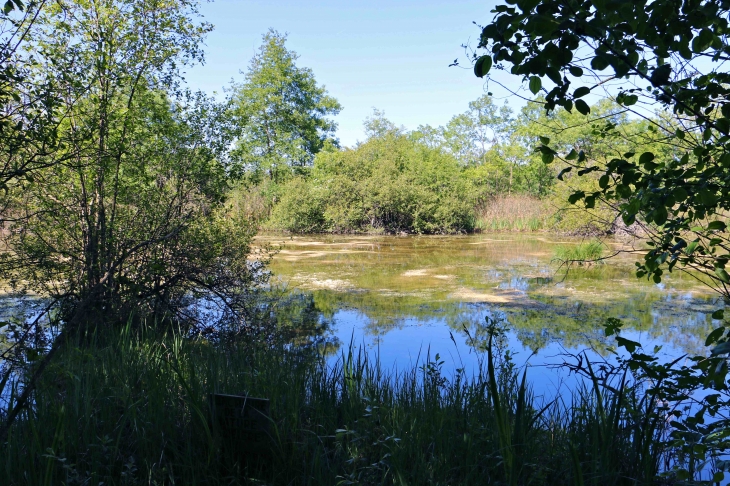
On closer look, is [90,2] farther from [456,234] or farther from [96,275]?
[456,234]

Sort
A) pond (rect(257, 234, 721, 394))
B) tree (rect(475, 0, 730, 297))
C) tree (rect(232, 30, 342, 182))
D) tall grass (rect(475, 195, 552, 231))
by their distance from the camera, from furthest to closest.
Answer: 1. tree (rect(232, 30, 342, 182))
2. tall grass (rect(475, 195, 552, 231))
3. pond (rect(257, 234, 721, 394))
4. tree (rect(475, 0, 730, 297))

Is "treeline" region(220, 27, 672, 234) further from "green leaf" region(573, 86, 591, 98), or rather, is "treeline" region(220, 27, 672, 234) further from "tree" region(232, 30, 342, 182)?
"green leaf" region(573, 86, 591, 98)

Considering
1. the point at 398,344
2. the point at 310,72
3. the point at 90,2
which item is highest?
the point at 310,72

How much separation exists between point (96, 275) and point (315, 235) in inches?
654

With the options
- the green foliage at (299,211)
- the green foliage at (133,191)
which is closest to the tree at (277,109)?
the green foliage at (299,211)

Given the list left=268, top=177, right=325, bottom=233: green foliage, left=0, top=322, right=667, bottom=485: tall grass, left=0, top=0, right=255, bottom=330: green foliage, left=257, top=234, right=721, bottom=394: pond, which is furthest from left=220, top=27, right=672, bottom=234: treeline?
left=0, top=322, right=667, bottom=485: tall grass

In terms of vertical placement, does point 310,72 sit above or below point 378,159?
above

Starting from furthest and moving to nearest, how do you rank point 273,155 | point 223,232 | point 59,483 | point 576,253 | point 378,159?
point 273,155 → point 378,159 → point 576,253 → point 223,232 → point 59,483

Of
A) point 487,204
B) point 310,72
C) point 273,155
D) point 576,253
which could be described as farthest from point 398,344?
point 310,72

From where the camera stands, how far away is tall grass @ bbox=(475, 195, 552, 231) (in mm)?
23984

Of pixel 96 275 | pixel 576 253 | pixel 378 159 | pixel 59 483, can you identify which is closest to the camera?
pixel 59 483

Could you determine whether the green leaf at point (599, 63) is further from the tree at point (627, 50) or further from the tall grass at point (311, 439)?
the tall grass at point (311, 439)

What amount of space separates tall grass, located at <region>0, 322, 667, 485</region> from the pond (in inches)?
17.0

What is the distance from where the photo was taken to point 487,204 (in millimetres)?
26641
